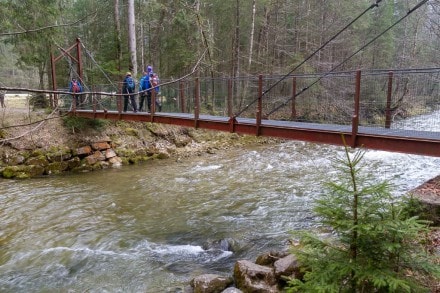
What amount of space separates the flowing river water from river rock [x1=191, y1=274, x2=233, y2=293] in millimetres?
397

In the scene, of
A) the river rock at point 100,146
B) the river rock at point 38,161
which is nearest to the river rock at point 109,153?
the river rock at point 100,146

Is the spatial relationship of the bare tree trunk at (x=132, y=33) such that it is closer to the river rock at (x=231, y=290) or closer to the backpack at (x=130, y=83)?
the backpack at (x=130, y=83)

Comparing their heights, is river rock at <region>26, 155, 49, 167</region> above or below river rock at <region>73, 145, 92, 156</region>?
below

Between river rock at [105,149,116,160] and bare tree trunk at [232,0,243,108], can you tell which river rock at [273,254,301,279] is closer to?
river rock at [105,149,116,160]

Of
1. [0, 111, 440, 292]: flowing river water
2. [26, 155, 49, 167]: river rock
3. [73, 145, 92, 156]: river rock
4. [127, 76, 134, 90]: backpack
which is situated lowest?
[0, 111, 440, 292]: flowing river water

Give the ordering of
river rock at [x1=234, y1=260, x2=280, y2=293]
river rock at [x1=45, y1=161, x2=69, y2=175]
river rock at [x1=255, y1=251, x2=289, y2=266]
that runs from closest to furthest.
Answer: river rock at [x1=234, y1=260, x2=280, y2=293] → river rock at [x1=255, y1=251, x2=289, y2=266] → river rock at [x1=45, y1=161, x2=69, y2=175]

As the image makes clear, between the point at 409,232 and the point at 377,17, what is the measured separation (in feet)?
98.4

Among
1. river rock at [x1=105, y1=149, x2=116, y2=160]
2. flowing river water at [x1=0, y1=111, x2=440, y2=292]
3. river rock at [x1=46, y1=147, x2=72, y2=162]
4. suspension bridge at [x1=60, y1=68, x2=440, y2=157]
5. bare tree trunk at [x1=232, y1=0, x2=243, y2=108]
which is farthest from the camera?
bare tree trunk at [x1=232, y1=0, x2=243, y2=108]

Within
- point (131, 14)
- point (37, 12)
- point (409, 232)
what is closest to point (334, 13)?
point (131, 14)

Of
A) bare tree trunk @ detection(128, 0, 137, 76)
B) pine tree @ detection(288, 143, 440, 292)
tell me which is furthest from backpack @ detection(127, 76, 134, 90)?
pine tree @ detection(288, 143, 440, 292)

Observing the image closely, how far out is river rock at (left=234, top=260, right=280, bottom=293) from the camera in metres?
4.34

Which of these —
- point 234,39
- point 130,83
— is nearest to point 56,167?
point 130,83

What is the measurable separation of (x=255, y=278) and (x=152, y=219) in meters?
3.67

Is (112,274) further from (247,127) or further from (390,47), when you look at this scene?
(390,47)
